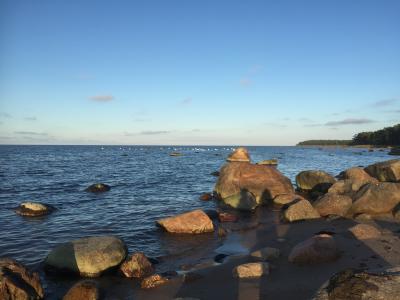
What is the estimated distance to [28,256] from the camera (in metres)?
11.5

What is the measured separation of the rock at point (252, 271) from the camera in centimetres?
885

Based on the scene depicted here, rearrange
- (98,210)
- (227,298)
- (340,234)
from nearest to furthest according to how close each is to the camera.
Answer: (227,298), (340,234), (98,210)

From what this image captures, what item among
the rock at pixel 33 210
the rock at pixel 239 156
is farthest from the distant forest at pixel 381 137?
the rock at pixel 33 210

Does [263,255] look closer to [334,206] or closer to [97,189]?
[334,206]

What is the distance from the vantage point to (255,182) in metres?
21.6

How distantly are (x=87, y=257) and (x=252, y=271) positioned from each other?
14.9ft

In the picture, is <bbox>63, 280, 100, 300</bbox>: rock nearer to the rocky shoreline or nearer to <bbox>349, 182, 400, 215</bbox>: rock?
the rocky shoreline

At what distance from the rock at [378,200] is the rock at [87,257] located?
10527 mm

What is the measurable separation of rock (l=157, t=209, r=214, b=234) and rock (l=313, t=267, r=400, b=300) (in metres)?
8.94

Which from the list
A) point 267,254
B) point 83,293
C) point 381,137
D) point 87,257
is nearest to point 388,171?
point 267,254

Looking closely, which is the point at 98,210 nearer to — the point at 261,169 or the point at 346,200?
the point at 261,169

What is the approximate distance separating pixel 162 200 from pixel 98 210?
4.71 m

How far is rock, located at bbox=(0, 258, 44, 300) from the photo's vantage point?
25.3ft

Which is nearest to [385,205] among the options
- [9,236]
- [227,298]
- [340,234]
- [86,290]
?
[340,234]
